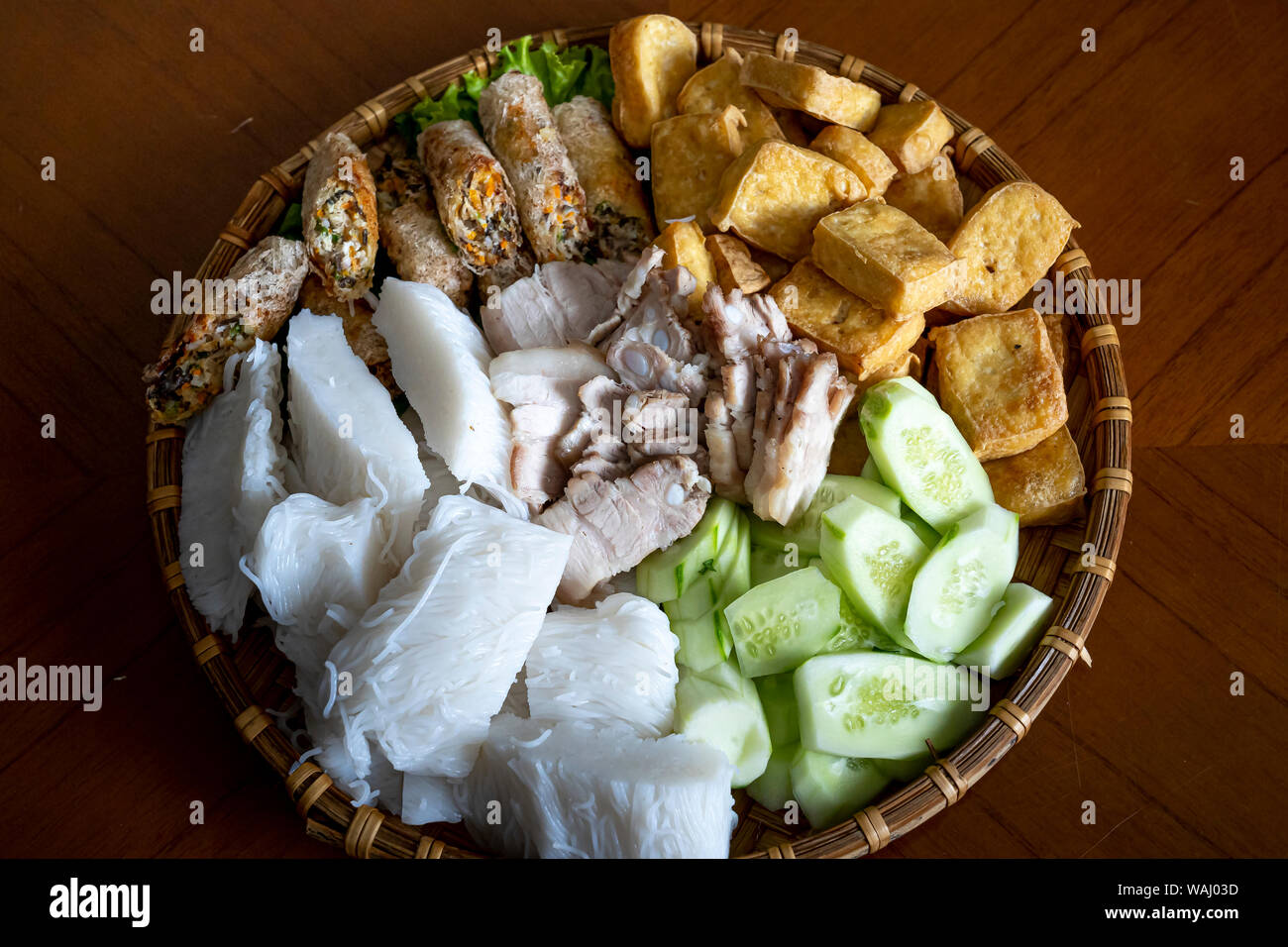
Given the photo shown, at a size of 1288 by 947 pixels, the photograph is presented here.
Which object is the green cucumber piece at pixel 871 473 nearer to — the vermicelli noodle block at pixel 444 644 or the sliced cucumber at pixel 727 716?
the sliced cucumber at pixel 727 716

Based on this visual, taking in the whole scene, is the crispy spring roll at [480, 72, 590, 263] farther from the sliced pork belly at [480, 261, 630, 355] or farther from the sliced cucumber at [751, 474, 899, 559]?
the sliced cucumber at [751, 474, 899, 559]

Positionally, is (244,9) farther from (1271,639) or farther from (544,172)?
(1271,639)

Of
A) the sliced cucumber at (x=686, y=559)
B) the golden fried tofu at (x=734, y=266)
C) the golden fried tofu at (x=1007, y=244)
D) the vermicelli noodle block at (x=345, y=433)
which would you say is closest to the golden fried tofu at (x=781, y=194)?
the golden fried tofu at (x=734, y=266)

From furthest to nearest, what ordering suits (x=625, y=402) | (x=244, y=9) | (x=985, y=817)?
(x=244, y=9) < (x=985, y=817) < (x=625, y=402)

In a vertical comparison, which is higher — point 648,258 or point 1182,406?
point 648,258

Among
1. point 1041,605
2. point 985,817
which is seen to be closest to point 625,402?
point 1041,605

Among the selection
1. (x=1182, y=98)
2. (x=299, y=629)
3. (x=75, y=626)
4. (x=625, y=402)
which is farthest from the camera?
(x=1182, y=98)
